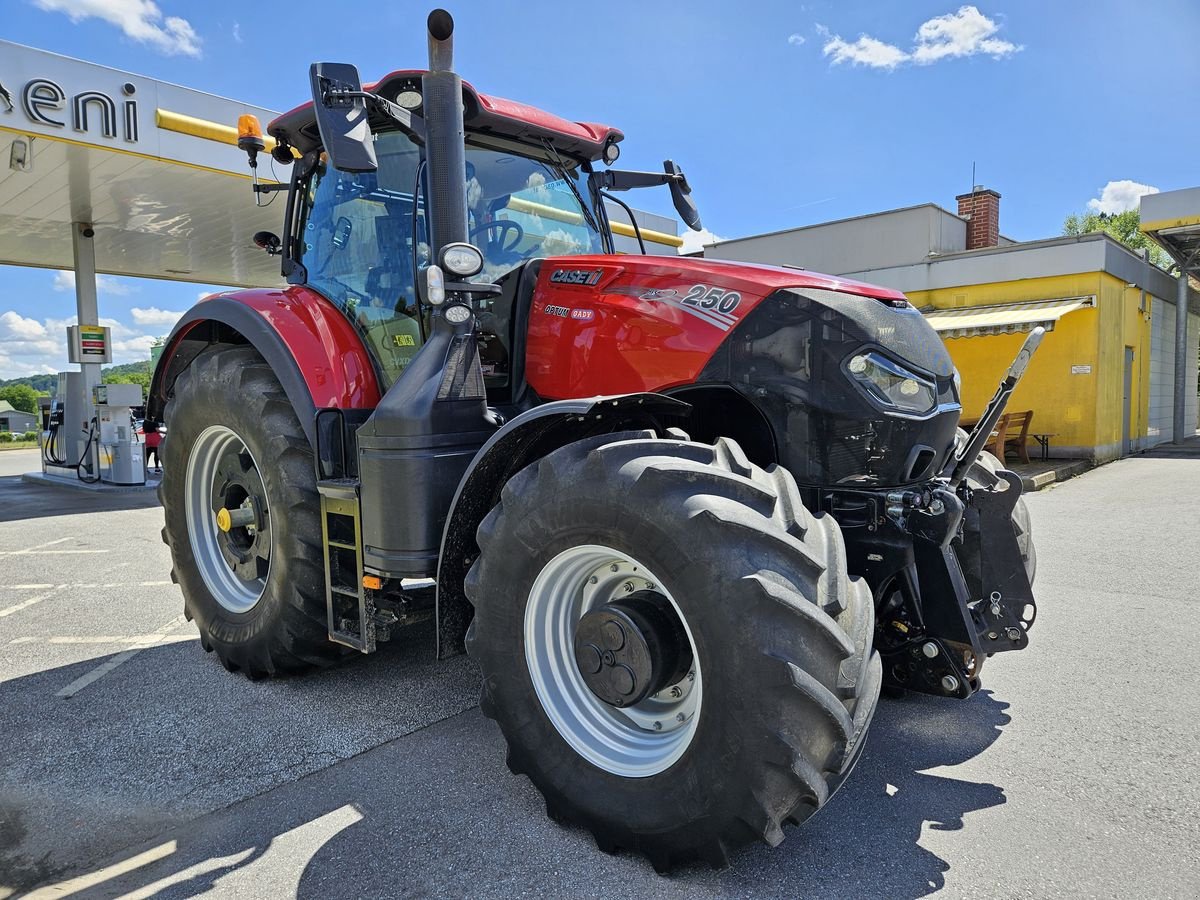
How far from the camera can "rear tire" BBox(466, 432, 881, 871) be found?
207 cm

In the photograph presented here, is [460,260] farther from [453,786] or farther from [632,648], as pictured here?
[453,786]

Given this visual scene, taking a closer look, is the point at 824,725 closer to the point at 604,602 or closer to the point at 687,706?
the point at 687,706

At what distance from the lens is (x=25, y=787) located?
9.78 ft

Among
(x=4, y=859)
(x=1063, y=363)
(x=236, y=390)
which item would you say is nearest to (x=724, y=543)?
(x=4, y=859)

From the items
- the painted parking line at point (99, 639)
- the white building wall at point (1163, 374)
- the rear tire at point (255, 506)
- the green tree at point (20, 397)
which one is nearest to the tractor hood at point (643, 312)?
the rear tire at point (255, 506)

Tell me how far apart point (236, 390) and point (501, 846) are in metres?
2.43

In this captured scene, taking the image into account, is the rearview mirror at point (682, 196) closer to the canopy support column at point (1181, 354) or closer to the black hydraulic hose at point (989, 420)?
the black hydraulic hose at point (989, 420)

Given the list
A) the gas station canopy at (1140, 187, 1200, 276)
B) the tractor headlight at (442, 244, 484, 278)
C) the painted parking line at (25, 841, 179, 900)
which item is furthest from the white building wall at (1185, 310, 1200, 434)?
the painted parking line at (25, 841, 179, 900)

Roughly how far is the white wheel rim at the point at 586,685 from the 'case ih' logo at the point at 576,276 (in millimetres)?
1164

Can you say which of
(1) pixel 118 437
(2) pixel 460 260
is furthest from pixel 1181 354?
(1) pixel 118 437

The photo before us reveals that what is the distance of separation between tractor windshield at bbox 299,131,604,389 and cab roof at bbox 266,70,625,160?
0.09 metres

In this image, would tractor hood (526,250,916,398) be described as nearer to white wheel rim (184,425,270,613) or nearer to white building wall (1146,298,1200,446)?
white wheel rim (184,425,270,613)

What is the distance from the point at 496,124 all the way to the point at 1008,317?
12.2 metres

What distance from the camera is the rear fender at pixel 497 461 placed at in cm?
274
